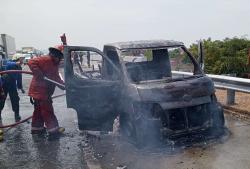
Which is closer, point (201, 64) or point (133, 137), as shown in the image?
point (133, 137)

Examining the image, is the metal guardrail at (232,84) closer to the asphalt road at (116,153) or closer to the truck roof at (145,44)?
the asphalt road at (116,153)

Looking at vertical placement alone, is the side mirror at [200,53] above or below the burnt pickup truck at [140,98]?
above

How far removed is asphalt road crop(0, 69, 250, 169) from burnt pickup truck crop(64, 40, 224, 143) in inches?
11.9

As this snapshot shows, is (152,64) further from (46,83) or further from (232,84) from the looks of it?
(46,83)

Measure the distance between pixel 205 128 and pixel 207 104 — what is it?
0.43 metres

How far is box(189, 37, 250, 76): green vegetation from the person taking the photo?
15.6 meters

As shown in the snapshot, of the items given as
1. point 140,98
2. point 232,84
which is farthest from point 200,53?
point 140,98

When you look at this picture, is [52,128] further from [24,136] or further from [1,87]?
[1,87]

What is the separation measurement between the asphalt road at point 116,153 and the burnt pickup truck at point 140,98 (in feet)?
0.99

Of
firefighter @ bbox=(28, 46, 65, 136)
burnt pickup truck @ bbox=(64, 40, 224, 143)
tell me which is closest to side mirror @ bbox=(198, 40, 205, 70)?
burnt pickup truck @ bbox=(64, 40, 224, 143)

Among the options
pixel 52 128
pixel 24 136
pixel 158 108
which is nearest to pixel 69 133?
pixel 52 128

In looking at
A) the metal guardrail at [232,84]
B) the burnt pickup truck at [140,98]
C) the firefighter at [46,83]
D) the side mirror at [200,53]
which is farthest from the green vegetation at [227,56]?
the firefighter at [46,83]

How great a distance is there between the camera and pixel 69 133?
8055 mm

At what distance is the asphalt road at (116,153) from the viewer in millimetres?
5594
